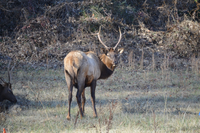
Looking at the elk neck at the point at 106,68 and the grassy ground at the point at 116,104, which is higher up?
the elk neck at the point at 106,68

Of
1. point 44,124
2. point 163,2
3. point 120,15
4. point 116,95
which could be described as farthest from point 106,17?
point 44,124

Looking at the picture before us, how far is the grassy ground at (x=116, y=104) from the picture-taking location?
5.53 meters

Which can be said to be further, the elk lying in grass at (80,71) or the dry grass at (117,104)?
the elk lying in grass at (80,71)

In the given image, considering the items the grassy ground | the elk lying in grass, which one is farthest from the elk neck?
the grassy ground

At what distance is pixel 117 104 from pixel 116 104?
29.1 inches

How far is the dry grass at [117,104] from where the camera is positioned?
554 cm

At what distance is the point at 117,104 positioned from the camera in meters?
7.30

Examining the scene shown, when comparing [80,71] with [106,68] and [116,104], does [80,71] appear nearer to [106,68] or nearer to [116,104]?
[116,104]

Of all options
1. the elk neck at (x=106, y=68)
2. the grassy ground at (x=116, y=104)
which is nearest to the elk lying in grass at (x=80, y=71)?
the elk neck at (x=106, y=68)

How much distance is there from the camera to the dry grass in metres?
5.54

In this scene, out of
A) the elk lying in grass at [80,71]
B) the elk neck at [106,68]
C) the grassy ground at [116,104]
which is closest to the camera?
the grassy ground at [116,104]

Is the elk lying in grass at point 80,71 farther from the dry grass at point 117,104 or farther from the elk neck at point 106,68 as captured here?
the dry grass at point 117,104

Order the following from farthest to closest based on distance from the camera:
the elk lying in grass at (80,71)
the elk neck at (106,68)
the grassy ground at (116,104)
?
the elk neck at (106,68), the elk lying in grass at (80,71), the grassy ground at (116,104)

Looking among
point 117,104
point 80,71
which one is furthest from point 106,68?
point 80,71
